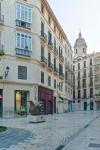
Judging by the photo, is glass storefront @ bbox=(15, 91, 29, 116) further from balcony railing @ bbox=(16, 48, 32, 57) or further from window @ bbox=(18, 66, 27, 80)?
balcony railing @ bbox=(16, 48, 32, 57)

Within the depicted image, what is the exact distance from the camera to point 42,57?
143ft

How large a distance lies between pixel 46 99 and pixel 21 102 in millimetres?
7792

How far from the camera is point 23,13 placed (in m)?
40.0

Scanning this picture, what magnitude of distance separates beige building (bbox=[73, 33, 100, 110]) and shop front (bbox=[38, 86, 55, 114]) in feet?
162

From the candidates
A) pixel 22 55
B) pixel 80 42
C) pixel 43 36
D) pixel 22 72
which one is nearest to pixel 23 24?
pixel 22 55

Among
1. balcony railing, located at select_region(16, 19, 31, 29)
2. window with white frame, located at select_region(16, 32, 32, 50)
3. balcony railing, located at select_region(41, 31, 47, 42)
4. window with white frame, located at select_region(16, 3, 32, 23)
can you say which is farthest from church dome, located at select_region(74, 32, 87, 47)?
window with white frame, located at select_region(16, 32, 32, 50)

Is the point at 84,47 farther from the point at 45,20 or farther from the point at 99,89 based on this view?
the point at 45,20

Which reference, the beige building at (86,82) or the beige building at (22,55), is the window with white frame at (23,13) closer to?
the beige building at (22,55)

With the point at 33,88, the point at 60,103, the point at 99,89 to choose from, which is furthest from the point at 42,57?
the point at 99,89

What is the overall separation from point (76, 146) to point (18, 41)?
2808 centimetres

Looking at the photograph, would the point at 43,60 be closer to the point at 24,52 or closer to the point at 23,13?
the point at 24,52

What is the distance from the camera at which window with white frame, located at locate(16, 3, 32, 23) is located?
3950 centimetres

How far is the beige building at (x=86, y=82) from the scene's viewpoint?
9912 centimetres

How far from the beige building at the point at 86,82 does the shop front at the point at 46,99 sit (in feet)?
162
